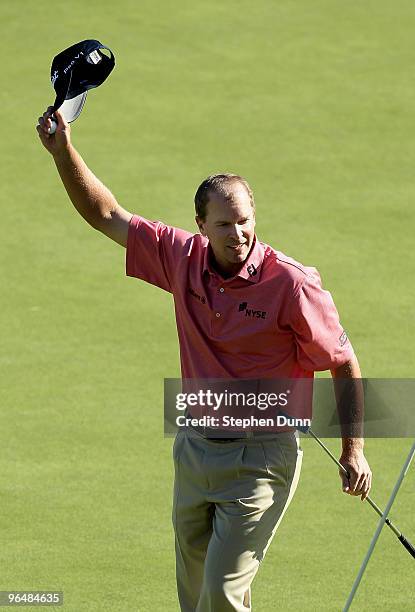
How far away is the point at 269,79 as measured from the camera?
1255cm

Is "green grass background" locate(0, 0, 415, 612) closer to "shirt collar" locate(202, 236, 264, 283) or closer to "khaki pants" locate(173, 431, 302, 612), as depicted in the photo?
"khaki pants" locate(173, 431, 302, 612)

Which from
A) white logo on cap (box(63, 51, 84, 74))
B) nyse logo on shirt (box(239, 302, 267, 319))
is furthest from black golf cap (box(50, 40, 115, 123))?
nyse logo on shirt (box(239, 302, 267, 319))

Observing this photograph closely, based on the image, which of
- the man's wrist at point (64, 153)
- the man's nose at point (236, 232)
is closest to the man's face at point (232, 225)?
the man's nose at point (236, 232)

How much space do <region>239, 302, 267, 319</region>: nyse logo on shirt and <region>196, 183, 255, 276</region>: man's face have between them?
12 centimetres

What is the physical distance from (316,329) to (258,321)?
0.64 feet

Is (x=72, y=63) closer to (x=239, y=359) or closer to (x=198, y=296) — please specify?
(x=198, y=296)

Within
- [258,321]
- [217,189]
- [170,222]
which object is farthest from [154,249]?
[170,222]

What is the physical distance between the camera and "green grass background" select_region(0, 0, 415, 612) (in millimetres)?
6566

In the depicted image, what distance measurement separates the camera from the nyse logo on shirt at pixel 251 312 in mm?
4904

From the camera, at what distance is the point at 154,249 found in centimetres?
524

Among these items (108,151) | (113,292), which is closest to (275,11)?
(108,151)

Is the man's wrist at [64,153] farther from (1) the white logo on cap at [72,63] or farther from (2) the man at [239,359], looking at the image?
(1) the white logo on cap at [72,63]

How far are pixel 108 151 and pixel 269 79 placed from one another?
6.13 feet

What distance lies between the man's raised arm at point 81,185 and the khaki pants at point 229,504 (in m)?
0.80
